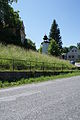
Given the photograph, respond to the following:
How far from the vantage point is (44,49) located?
88.1 meters

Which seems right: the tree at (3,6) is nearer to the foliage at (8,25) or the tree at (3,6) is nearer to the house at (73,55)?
the foliage at (8,25)

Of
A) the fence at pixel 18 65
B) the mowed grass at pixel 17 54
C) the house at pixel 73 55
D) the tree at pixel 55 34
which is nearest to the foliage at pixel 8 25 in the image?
the mowed grass at pixel 17 54

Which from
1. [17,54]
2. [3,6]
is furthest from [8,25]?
[17,54]

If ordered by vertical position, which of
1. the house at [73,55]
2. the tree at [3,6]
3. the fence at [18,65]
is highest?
the tree at [3,6]

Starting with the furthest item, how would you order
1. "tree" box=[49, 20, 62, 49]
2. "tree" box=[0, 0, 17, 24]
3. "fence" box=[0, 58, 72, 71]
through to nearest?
"tree" box=[49, 20, 62, 49], "tree" box=[0, 0, 17, 24], "fence" box=[0, 58, 72, 71]

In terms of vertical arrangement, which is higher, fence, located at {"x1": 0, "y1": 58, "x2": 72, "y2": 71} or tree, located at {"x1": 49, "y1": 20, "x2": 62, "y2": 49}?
tree, located at {"x1": 49, "y1": 20, "x2": 62, "y2": 49}

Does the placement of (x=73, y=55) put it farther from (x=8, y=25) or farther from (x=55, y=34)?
(x=8, y=25)

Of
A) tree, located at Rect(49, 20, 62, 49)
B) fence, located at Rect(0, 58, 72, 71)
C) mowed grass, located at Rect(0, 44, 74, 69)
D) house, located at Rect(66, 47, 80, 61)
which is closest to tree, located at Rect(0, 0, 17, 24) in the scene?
mowed grass, located at Rect(0, 44, 74, 69)

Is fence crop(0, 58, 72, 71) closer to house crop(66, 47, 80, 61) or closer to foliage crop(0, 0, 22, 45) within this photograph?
foliage crop(0, 0, 22, 45)

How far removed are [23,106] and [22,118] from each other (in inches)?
61.5

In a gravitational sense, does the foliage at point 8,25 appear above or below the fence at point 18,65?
above

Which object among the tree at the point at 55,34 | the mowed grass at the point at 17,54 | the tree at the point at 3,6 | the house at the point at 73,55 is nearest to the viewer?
the mowed grass at the point at 17,54

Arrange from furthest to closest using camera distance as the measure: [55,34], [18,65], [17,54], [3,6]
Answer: [55,34], [3,6], [17,54], [18,65]

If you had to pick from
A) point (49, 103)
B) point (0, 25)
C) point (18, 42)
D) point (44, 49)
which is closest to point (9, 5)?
point (0, 25)
